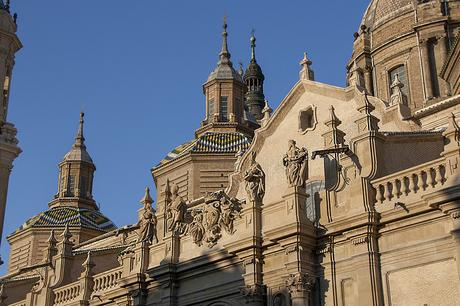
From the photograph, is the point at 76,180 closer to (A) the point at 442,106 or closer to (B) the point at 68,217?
(B) the point at 68,217

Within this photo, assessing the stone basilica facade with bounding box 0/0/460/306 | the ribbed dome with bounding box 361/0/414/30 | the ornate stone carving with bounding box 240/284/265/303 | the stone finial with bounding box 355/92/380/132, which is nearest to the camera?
the stone basilica facade with bounding box 0/0/460/306

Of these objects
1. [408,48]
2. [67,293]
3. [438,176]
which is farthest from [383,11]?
[438,176]

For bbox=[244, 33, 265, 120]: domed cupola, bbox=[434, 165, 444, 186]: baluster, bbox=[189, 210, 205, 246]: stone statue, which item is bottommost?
bbox=[434, 165, 444, 186]: baluster

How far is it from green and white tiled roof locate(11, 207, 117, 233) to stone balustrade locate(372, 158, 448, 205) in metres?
34.7

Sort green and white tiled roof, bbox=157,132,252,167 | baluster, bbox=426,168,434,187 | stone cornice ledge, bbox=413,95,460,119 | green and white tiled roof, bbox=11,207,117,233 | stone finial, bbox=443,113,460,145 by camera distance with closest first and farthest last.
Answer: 1. stone finial, bbox=443,113,460,145
2. baluster, bbox=426,168,434,187
3. stone cornice ledge, bbox=413,95,460,119
4. green and white tiled roof, bbox=157,132,252,167
5. green and white tiled roof, bbox=11,207,117,233

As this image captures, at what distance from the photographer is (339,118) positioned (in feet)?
85.9

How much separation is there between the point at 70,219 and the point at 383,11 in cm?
2524

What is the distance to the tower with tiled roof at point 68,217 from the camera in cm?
5166

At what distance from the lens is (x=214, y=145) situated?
1638 inches

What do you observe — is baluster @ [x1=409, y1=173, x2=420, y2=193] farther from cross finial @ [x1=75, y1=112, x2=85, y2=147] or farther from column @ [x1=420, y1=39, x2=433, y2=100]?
cross finial @ [x1=75, y1=112, x2=85, y2=147]

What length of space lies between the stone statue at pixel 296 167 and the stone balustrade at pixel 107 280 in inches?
347

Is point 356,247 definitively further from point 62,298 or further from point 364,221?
point 62,298

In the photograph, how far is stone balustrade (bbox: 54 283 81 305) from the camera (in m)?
30.1

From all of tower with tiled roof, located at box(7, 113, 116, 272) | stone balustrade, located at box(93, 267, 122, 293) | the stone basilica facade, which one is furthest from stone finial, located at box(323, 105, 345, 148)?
tower with tiled roof, located at box(7, 113, 116, 272)
